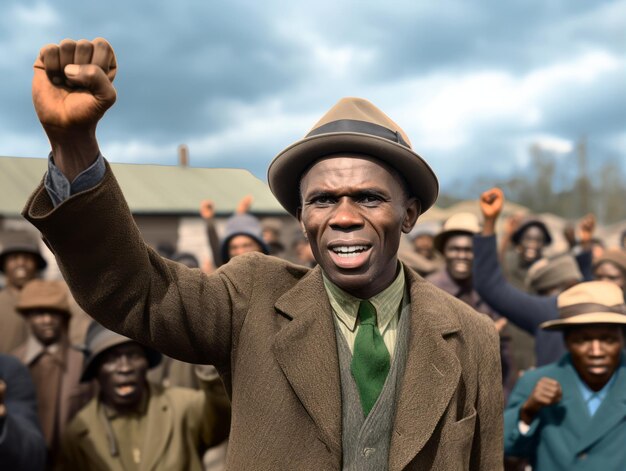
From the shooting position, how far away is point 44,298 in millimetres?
4766

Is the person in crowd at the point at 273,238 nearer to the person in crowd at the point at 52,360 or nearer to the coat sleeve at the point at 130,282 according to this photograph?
the person in crowd at the point at 52,360

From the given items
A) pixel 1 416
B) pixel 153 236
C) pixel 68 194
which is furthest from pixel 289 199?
pixel 153 236

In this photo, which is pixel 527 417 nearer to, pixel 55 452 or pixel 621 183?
pixel 55 452

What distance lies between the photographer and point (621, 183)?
5753cm

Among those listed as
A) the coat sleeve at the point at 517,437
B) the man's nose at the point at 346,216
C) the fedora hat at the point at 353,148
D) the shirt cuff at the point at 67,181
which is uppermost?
the fedora hat at the point at 353,148

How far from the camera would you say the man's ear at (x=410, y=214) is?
216 cm

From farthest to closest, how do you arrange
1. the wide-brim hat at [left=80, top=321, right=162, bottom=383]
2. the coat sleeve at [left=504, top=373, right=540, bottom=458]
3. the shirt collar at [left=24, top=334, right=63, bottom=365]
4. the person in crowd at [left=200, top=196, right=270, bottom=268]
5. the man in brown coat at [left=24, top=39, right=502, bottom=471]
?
the person in crowd at [left=200, top=196, right=270, bottom=268] → the shirt collar at [left=24, top=334, right=63, bottom=365] → the wide-brim hat at [left=80, top=321, right=162, bottom=383] → the coat sleeve at [left=504, top=373, right=540, bottom=458] → the man in brown coat at [left=24, top=39, right=502, bottom=471]

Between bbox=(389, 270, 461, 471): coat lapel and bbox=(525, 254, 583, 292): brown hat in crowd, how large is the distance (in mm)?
3724

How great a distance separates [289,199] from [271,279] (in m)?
0.27

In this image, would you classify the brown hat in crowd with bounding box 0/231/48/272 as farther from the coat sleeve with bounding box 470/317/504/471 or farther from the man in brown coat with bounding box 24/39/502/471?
the coat sleeve with bounding box 470/317/504/471

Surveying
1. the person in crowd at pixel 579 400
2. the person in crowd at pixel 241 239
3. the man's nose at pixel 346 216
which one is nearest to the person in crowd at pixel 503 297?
the person in crowd at pixel 579 400

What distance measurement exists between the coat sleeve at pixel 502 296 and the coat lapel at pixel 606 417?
1.05 meters

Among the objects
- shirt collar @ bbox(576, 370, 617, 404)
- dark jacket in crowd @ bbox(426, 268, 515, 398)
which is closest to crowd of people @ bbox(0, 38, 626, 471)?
shirt collar @ bbox(576, 370, 617, 404)

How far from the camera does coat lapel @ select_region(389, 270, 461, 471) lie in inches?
76.2
